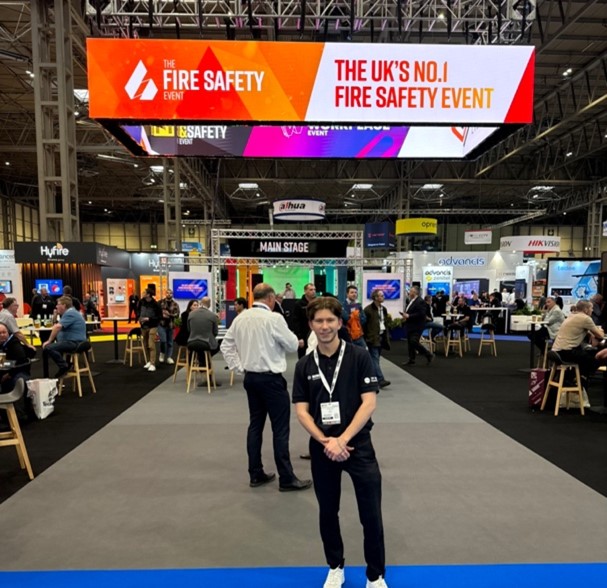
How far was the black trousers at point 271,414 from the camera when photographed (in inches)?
115

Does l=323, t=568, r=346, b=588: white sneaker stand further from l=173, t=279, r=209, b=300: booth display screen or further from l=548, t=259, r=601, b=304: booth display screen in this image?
l=548, t=259, r=601, b=304: booth display screen

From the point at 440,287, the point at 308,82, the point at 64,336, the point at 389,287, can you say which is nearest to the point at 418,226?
the point at 440,287

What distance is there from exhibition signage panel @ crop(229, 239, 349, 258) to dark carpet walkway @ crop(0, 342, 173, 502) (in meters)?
3.42

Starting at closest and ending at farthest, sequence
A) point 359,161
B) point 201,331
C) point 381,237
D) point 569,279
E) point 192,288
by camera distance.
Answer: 1. point 201,331
2. point 192,288
3. point 569,279
4. point 381,237
5. point 359,161

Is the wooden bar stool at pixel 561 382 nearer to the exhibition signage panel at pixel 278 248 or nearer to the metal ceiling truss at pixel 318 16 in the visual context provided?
the exhibition signage panel at pixel 278 248

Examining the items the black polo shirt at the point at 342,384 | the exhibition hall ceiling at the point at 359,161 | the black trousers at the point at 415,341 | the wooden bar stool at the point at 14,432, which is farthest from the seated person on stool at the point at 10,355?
the black trousers at the point at 415,341

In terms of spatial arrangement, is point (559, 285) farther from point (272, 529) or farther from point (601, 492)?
point (272, 529)

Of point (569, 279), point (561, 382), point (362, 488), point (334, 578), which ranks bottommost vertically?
point (334, 578)

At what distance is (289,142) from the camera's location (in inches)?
217

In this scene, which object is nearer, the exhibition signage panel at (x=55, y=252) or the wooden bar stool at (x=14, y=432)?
the wooden bar stool at (x=14, y=432)

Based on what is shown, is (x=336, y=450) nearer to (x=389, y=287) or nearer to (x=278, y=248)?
(x=278, y=248)

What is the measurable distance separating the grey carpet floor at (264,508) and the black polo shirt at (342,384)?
0.99 meters

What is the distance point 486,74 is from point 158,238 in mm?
29701

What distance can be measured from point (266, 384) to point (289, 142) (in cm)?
371
